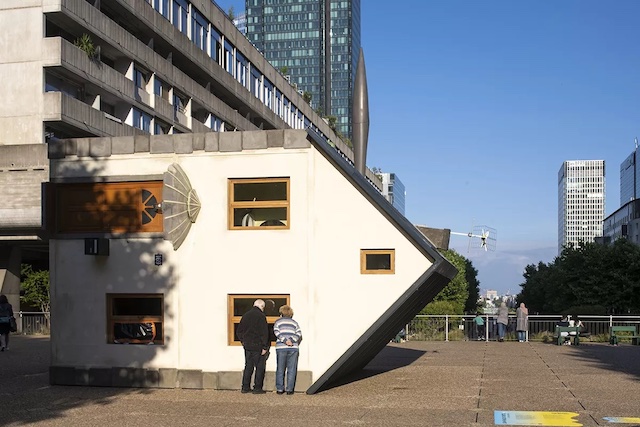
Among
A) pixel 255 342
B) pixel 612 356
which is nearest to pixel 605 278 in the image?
pixel 612 356

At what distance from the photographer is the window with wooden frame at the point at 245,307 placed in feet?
49.5

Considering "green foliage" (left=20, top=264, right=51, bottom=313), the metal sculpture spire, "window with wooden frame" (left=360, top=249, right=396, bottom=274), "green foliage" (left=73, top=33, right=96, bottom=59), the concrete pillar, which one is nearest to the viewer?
"window with wooden frame" (left=360, top=249, right=396, bottom=274)

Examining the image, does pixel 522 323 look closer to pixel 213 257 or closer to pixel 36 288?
pixel 213 257

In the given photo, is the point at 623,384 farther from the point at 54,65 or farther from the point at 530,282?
Result: the point at 530,282

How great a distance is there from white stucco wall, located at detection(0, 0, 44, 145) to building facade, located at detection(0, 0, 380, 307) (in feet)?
0.16

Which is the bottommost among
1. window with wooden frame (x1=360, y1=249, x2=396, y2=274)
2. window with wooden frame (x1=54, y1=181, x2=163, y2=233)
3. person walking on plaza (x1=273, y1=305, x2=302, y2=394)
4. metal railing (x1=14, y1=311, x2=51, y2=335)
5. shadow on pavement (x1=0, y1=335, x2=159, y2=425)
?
metal railing (x1=14, y1=311, x2=51, y2=335)

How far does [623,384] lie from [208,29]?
48965 mm

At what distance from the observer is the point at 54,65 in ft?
129

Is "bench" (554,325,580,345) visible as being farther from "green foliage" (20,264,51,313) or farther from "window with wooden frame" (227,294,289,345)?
"green foliage" (20,264,51,313)

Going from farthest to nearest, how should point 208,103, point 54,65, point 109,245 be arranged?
point 208,103 → point 54,65 → point 109,245

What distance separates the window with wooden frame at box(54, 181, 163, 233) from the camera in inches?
619

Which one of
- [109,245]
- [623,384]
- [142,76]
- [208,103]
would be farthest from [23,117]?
[623,384]

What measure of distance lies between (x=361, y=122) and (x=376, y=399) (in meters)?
9.28

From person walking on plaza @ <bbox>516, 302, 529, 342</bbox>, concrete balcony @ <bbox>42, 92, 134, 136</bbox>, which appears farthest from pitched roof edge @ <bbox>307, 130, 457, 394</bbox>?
concrete balcony @ <bbox>42, 92, 134, 136</bbox>
